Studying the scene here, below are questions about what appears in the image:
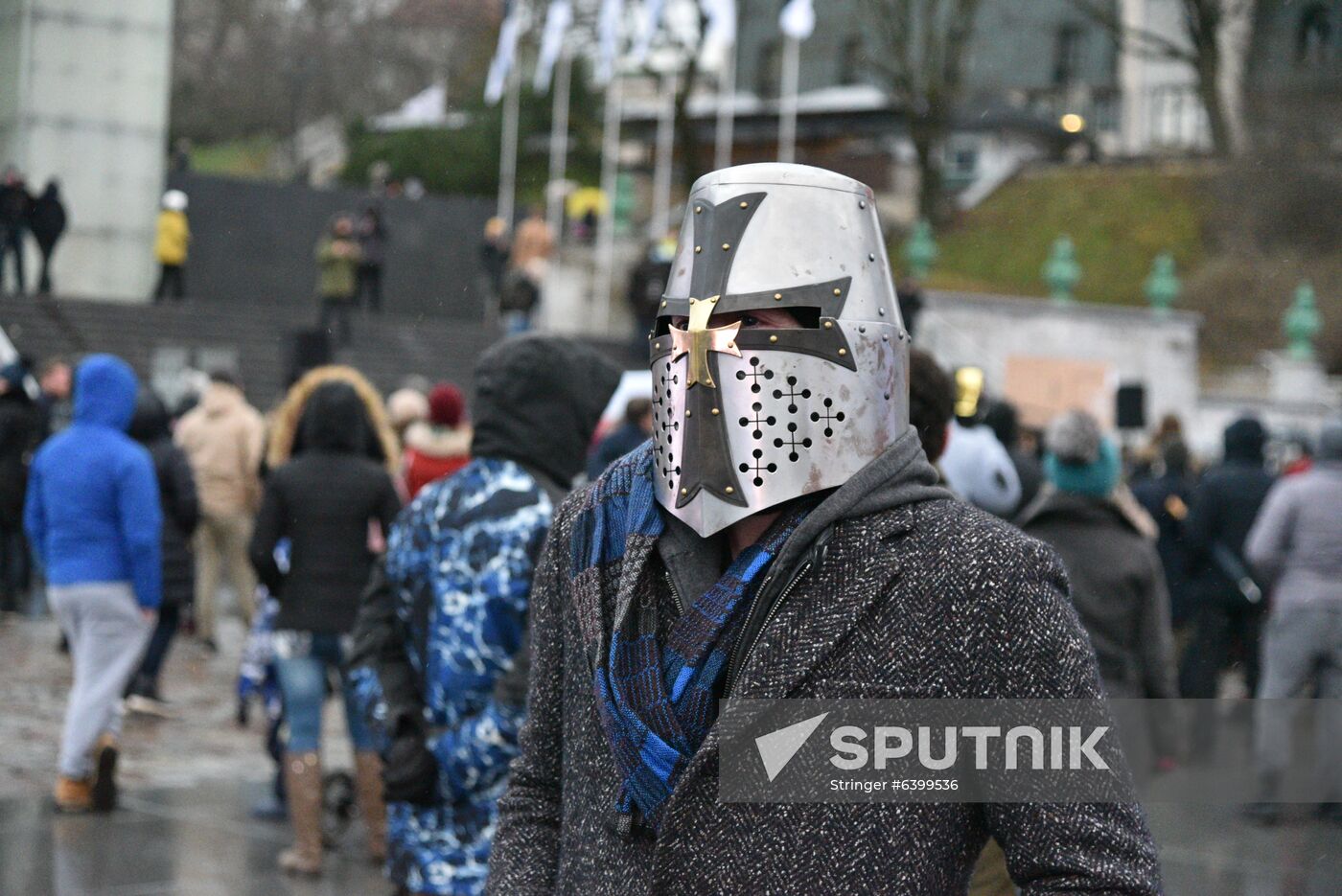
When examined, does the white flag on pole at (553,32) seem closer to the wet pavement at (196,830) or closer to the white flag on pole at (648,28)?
the white flag on pole at (648,28)

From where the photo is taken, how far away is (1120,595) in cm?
518

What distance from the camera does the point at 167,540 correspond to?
399 inches

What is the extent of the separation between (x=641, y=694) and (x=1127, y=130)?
32496 mm

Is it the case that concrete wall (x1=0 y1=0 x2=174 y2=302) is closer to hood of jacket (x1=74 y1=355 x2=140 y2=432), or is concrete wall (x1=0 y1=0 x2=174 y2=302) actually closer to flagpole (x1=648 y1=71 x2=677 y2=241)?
flagpole (x1=648 y1=71 x2=677 y2=241)

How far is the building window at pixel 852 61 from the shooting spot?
26828 mm

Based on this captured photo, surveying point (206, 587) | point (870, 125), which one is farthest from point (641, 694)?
point (870, 125)

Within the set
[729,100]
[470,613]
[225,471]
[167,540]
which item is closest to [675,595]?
[470,613]

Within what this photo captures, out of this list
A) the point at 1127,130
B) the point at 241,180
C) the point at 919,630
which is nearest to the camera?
the point at 919,630

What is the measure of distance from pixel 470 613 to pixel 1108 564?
84.9 inches

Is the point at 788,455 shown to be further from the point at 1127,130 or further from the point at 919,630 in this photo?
the point at 1127,130

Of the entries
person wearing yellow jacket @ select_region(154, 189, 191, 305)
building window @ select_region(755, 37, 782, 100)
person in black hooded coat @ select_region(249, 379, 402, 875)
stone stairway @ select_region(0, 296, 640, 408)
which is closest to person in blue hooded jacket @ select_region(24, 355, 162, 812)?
person in black hooded coat @ select_region(249, 379, 402, 875)

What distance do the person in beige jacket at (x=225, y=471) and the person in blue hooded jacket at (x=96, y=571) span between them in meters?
4.17

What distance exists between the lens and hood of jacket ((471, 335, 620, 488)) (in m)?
4.17

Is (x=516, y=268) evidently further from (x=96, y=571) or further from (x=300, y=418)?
(x=300, y=418)
